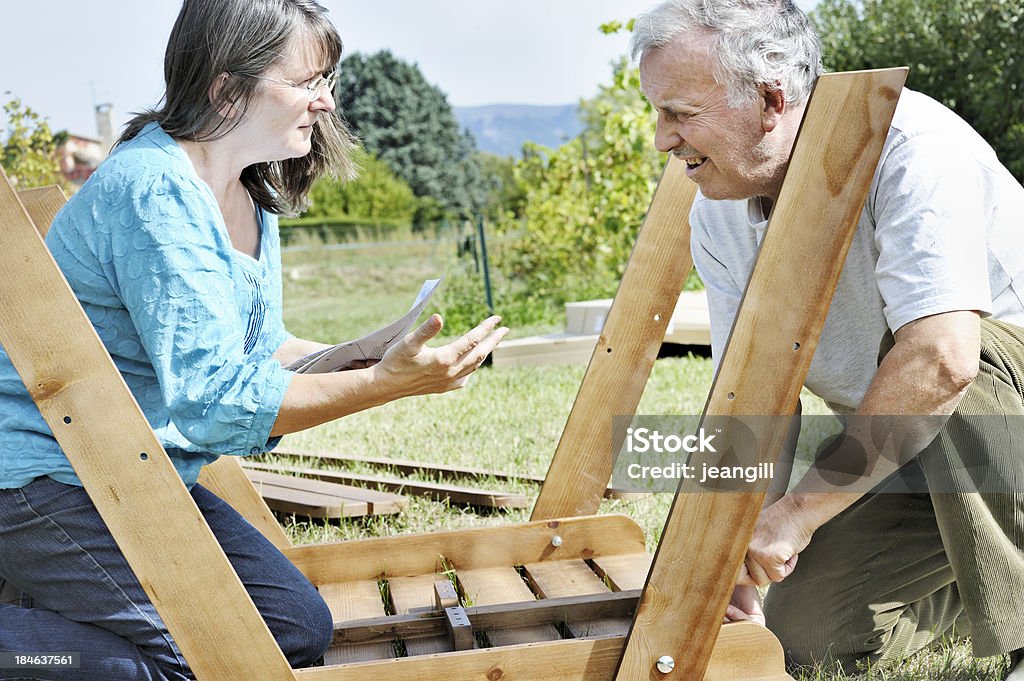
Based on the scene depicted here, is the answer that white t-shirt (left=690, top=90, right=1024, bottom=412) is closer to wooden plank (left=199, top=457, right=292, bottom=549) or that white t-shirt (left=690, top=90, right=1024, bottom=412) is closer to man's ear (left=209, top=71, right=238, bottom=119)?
man's ear (left=209, top=71, right=238, bottom=119)

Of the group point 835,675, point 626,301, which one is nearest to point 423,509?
point 626,301

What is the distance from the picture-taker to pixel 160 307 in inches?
69.3

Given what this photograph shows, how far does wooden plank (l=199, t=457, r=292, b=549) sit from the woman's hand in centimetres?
98

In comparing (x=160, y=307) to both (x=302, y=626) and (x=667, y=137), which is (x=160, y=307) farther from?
(x=667, y=137)

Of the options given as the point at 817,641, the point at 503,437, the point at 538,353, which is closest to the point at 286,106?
the point at 817,641

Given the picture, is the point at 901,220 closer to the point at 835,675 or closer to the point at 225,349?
the point at 835,675

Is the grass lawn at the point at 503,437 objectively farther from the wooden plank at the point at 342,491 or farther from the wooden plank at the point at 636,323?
the wooden plank at the point at 636,323

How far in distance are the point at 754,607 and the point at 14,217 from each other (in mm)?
1656

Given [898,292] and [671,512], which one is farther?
[898,292]

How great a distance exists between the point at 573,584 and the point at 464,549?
33 cm

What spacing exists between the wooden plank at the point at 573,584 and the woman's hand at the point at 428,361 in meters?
0.68

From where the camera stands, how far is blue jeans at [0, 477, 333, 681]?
1.90 m

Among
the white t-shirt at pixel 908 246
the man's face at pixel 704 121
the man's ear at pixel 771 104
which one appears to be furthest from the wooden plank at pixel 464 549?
Answer: the man's ear at pixel 771 104

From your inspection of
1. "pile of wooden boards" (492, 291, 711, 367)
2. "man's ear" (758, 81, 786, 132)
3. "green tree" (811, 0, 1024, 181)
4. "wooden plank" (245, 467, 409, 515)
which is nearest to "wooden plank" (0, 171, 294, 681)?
"man's ear" (758, 81, 786, 132)
